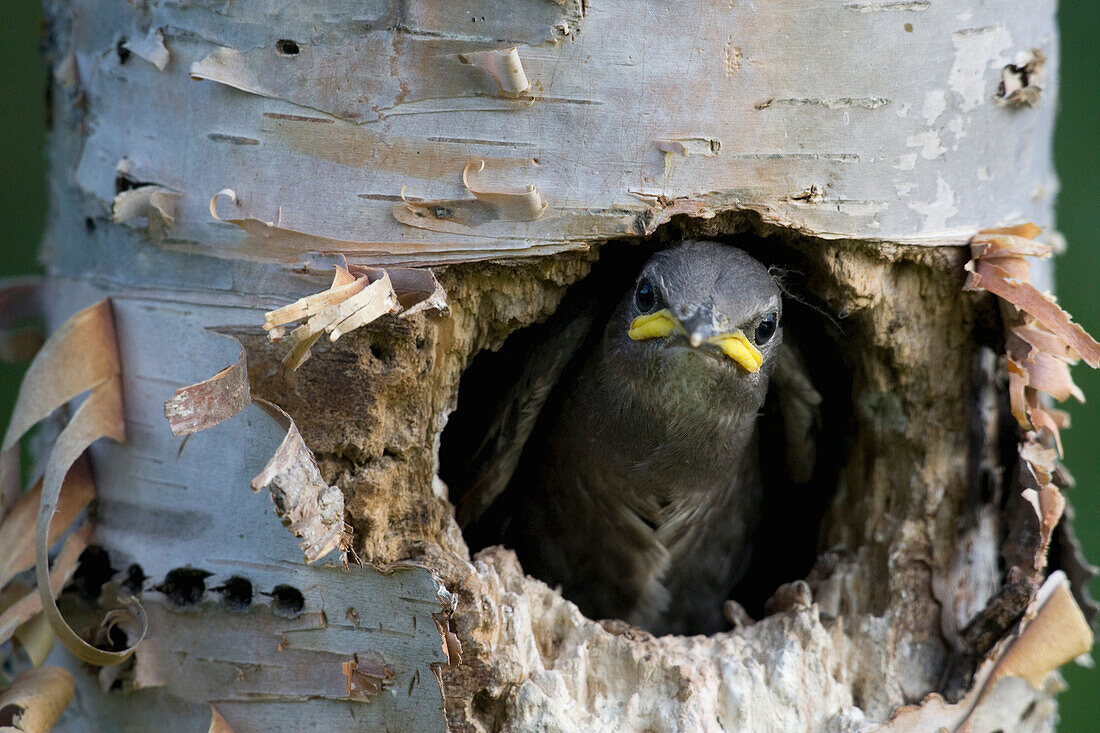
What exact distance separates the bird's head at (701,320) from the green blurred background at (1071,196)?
2513 millimetres

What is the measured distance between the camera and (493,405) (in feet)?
11.8

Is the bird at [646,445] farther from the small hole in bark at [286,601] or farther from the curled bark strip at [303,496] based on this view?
the small hole in bark at [286,601]

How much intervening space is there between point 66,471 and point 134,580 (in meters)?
0.31

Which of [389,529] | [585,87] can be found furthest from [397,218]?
[389,529]

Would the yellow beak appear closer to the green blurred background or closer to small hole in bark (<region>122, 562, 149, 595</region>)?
small hole in bark (<region>122, 562, 149, 595</region>)

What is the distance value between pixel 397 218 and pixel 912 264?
1.38m

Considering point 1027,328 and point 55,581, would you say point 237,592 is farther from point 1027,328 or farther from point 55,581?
point 1027,328

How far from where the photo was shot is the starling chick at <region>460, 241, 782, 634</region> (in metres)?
2.85

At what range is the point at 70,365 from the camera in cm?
247

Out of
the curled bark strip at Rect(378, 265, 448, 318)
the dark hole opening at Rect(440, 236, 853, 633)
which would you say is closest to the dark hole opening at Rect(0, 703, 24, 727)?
the curled bark strip at Rect(378, 265, 448, 318)

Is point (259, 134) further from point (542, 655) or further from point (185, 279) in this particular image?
point (542, 655)

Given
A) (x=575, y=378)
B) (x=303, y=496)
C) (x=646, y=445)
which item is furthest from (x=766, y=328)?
(x=303, y=496)

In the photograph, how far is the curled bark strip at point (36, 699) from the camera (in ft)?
7.96

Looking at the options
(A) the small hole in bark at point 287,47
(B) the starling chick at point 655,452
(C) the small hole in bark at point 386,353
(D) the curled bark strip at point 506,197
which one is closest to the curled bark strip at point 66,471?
(C) the small hole in bark at point 386,353
